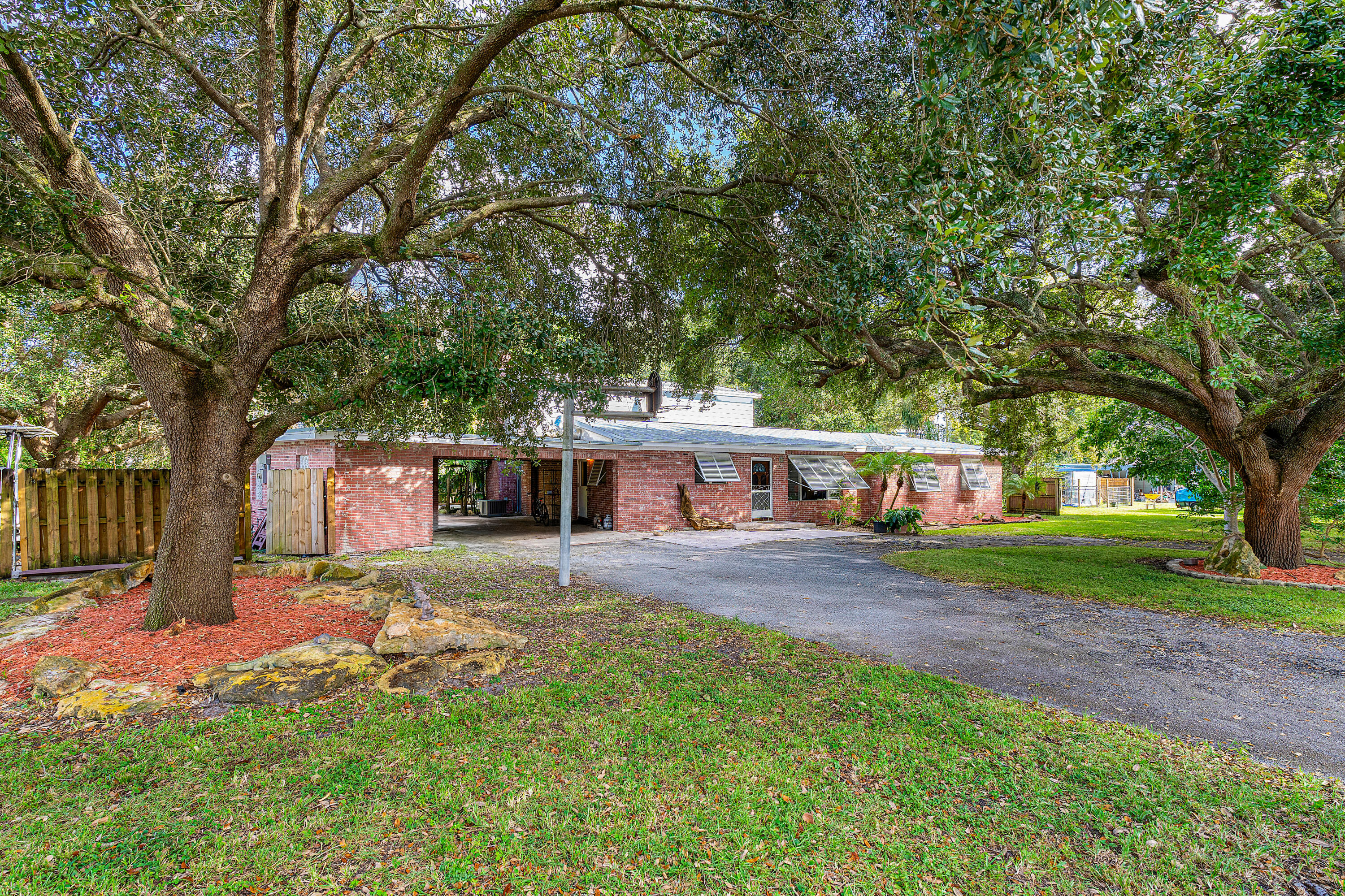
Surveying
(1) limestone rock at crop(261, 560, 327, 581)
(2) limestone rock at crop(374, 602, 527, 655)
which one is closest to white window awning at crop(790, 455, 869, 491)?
(1) limestone rock at crop(261, 560, 327, 581)

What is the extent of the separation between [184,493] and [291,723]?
127 inches

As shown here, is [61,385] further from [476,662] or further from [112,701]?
[476,662]

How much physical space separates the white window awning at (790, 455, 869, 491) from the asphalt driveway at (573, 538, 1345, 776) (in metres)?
10.0

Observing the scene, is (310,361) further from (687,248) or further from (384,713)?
(687,248)

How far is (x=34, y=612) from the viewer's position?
21.4 ft

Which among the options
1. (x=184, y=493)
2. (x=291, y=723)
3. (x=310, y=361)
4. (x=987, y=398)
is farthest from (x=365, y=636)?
(x=987, y=398)

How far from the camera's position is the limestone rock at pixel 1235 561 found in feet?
33.9

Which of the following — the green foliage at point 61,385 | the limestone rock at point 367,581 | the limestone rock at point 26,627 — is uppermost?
the green foliage at point 61,385

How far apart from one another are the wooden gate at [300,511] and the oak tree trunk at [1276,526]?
1799cm

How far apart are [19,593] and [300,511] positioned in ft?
15.2

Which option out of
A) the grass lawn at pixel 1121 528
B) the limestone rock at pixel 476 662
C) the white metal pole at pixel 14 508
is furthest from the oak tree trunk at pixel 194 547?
the grass lawn at pixel 1121 528

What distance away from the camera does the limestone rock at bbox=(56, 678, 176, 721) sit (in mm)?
4254

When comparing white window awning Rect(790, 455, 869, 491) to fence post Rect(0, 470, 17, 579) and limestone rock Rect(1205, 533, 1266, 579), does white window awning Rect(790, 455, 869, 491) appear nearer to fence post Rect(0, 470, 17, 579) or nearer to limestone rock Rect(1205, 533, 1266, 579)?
limestone rock Rect(1205, 533, 1266, 579)

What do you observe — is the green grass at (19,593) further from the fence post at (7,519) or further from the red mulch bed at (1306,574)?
the red mulch bed at (1306,574)
